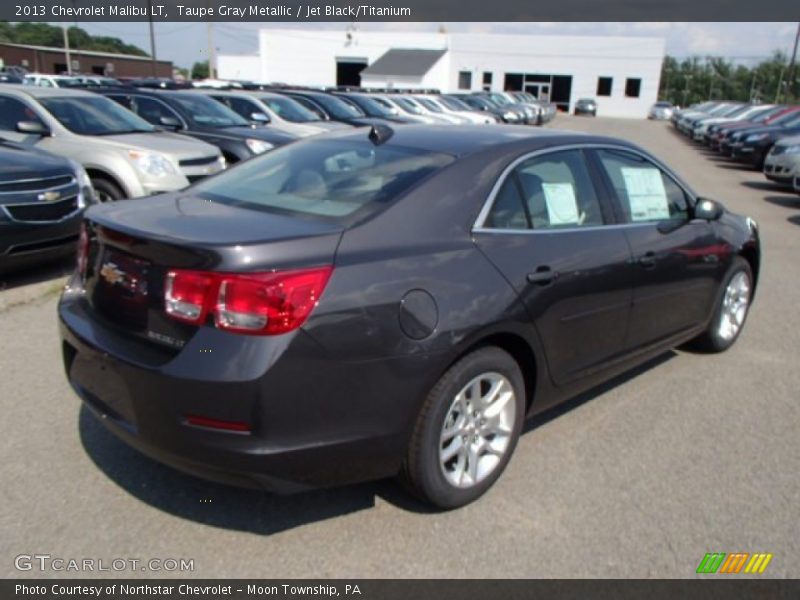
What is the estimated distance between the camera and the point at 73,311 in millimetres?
3033

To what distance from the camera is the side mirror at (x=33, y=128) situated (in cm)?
766

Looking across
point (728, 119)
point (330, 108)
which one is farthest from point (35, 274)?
point (728, 119)

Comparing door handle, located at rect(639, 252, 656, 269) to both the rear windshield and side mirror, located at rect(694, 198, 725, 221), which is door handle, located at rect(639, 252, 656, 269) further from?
the rear windshield

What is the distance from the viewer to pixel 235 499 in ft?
9.95

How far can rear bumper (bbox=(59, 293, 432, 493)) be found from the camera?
2398 mm

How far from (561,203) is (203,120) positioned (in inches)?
355

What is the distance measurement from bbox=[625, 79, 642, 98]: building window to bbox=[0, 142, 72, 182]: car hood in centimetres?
6482

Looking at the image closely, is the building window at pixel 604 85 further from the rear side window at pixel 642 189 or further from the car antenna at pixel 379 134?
the car antenna at pixel 379 134

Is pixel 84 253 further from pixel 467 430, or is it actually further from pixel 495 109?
pixel 495 109

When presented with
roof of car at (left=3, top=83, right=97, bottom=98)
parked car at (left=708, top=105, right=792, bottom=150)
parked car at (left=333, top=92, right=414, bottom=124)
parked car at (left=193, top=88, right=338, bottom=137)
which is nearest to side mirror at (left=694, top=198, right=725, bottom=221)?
roof of car at (left=3, top=83, right=97, bottom=98)

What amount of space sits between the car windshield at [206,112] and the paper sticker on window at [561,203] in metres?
8.74

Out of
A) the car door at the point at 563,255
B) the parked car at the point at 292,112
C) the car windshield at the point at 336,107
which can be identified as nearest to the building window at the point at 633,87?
the car windshield at the point at 336,107

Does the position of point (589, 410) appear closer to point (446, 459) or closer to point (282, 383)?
point (446, 459)
